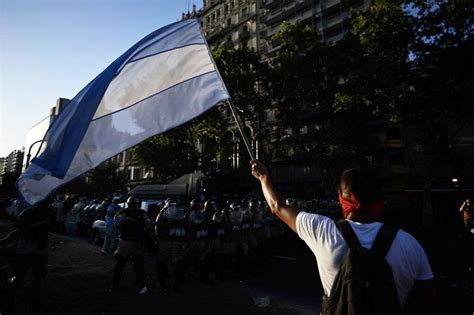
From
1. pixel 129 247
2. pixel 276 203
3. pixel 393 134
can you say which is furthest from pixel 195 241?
pixel 393 134

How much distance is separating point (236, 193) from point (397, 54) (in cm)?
1713

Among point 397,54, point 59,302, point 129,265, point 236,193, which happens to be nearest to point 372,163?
point 236,193

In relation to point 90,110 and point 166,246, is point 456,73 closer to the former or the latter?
point 166,246

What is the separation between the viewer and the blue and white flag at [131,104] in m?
3.25

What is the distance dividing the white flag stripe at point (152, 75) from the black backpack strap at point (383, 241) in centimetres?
301

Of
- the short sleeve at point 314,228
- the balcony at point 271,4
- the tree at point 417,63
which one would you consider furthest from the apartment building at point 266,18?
the short sleeve at point 314,228

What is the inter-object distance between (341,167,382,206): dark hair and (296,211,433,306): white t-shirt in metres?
0.15

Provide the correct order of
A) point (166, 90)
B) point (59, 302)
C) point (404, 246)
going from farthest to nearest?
point (59, 302), point (166, 90), point (404, 246)

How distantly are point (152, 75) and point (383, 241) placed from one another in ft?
10.9

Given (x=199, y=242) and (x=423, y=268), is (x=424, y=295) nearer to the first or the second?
(x=423, y=268)

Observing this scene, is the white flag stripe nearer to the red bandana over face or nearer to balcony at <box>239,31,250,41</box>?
the red bandana over face

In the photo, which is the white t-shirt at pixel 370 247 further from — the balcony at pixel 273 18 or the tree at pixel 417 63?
the balcony at pixel 273 18

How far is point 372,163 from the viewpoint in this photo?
29.7m

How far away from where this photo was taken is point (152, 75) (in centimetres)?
401
